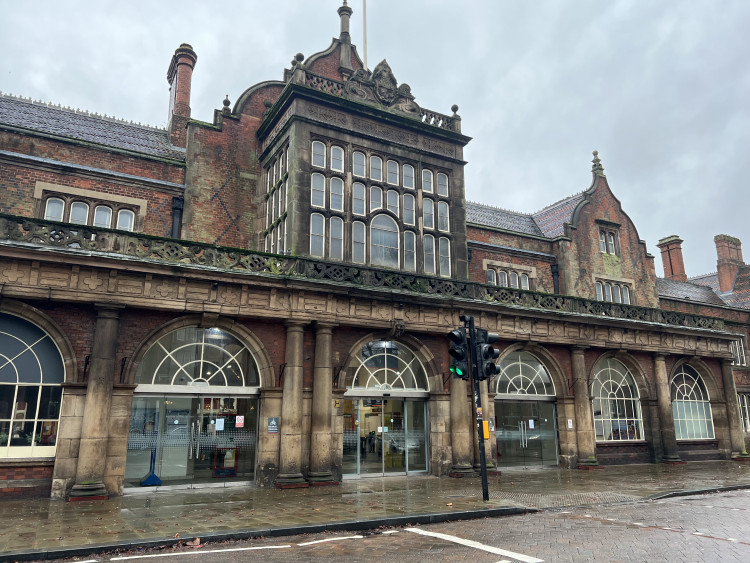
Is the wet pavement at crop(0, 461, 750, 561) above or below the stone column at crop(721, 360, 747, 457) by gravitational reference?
below

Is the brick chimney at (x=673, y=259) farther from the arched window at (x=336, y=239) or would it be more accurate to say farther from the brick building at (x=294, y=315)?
the arched window at (x=336, y=239)

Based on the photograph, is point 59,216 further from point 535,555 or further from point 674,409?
point 674,409

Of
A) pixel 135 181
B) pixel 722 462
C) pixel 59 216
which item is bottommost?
pixel 722 462

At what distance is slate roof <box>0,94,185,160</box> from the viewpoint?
18891 millimetres

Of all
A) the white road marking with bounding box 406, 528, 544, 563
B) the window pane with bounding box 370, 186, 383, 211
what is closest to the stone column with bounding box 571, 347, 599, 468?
the window pane with bounding box 370, 186, 383, 211

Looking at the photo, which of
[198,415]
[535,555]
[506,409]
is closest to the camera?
[535,555]

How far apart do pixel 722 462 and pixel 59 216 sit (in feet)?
89.8

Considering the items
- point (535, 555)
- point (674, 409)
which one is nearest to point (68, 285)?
point (535, 555)

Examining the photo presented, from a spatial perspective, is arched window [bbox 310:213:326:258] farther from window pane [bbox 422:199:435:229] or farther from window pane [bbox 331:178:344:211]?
window pane [bbox 422:199:435:229]

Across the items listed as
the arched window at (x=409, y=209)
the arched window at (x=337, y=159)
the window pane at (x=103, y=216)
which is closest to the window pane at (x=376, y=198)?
the arched window at (x=409, y=209)

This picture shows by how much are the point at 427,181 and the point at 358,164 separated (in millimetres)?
2849

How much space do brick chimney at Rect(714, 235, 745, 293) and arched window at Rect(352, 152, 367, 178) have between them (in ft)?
101

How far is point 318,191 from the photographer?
18.5 meters

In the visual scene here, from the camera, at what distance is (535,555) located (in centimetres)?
781
